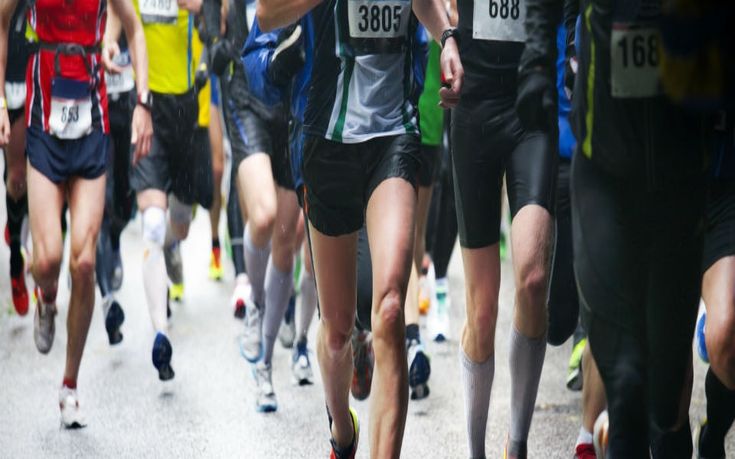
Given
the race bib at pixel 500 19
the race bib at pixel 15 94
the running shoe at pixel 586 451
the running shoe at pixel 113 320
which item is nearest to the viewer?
the race bib at pixel 500 19

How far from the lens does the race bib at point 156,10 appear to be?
8.91 m

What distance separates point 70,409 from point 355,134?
2.56 metres

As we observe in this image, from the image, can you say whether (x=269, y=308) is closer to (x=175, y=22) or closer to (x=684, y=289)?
(x=175, y=22)

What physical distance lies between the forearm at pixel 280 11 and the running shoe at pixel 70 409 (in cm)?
262

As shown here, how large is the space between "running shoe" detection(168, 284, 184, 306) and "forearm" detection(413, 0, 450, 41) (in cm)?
545

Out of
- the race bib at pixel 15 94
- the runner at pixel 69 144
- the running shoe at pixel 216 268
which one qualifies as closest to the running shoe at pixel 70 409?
the runner at pixel 69 144

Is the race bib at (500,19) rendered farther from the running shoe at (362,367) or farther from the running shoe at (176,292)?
the running shoe at (176,292)

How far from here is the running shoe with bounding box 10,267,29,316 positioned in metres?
9.74

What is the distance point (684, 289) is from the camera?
4.31 metres

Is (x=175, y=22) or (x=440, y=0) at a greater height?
(x=440, y=0)

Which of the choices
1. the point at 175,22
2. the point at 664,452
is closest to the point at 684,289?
the point at 664,452

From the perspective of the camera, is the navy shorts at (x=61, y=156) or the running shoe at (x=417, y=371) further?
the running shoe at (x=417, y=371)

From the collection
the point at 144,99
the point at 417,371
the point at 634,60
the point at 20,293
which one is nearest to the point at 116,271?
the point at 20,293

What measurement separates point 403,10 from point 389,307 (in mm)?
1126
